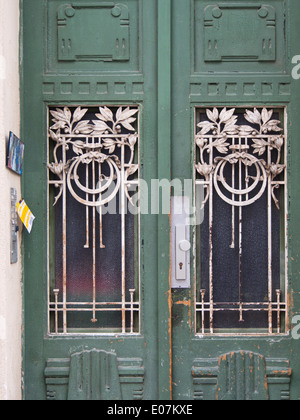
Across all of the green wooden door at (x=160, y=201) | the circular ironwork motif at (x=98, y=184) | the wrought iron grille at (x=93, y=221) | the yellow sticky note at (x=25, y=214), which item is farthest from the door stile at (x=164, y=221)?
the yellow sticky note at (x=25, y=214)

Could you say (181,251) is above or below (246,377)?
above

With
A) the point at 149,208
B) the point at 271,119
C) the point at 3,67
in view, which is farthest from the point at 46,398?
the point at 271,119

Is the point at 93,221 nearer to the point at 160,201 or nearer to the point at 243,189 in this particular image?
the point at 160,201

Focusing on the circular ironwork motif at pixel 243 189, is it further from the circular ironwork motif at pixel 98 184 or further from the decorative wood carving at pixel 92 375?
the decorative wood carving at pixel 92 375

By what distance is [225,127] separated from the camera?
313 cm

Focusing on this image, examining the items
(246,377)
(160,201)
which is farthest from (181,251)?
(246,377)

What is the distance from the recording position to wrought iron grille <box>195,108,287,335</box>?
312 centimetres

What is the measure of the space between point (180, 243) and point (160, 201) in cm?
29

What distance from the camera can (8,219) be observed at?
2830 mm

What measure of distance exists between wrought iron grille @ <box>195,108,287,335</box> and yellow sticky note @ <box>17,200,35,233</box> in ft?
3.40

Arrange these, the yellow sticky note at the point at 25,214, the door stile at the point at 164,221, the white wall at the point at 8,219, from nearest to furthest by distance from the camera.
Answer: the white wall at the point at 8,219, the yellow sticky note at the point at 25,214, the door stile at the point at 164,221

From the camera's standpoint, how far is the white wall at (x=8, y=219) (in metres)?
2.73

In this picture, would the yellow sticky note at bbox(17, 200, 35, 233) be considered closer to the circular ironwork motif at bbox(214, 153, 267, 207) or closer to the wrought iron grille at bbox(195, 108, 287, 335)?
the wrought iron grille at bbox(195, 108, 287, 335)
